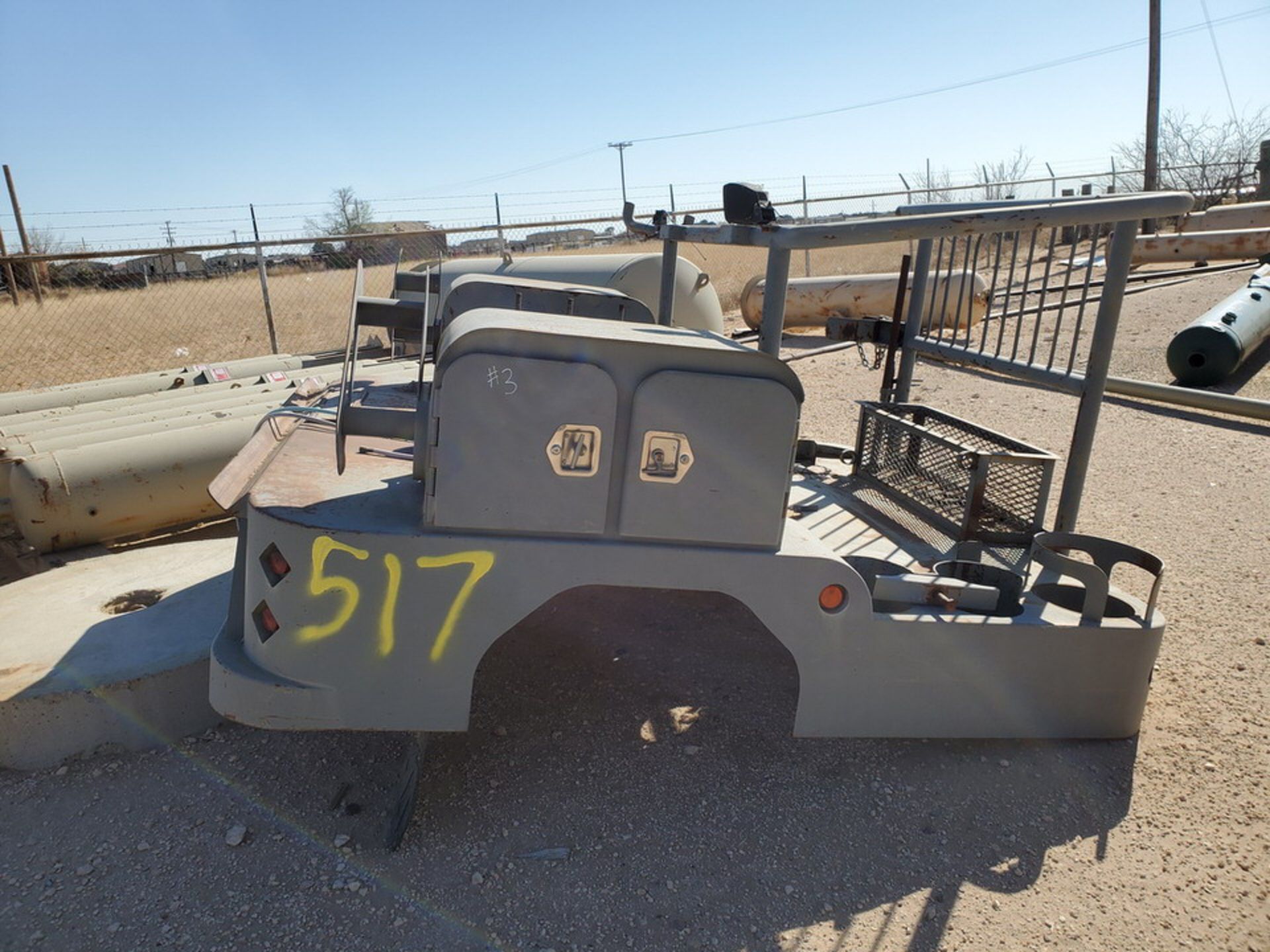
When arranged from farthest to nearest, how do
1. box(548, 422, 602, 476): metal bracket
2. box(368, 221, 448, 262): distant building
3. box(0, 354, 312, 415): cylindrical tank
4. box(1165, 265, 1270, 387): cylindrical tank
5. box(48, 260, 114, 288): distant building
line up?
box(48, 260, 114, 288): distant building → box(368, 221, 448, 262): distant building → box(1165, 265, 1270, 387): cylindrical tank → box(0, 354, 312, 415): cylindrical tank → box(548, 422, 602, 476): metal bracket

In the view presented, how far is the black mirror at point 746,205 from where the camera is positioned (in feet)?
8.92

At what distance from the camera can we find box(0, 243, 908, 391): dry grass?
1275 centimetres

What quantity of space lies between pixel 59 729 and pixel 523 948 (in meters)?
1.90

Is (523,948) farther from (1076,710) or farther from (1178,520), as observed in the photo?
(1178,520)

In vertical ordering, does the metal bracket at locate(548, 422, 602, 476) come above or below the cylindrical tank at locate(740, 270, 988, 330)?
above

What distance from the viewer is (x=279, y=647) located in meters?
2.36

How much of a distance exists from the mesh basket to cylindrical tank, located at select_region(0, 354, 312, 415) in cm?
575

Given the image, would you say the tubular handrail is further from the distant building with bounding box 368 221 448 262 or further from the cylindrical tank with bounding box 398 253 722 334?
the distant building with bounding box 368 221 448 262

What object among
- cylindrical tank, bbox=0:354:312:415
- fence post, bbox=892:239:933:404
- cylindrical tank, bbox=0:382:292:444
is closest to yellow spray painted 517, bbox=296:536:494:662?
fence post, bbox=892:239:933:404

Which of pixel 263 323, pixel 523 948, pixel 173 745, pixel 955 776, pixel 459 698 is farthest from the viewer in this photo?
pixel 263 323

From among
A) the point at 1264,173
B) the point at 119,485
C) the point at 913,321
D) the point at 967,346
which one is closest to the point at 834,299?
the point at 913,321

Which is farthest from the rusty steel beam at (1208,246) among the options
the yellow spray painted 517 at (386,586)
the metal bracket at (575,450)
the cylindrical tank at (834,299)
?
the yellow spray painted 517 at (386,586)

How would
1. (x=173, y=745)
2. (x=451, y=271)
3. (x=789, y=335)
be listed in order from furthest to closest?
1. (x=789, y=335)
2. (x=451, y=271)
3. (x=173, y=745)

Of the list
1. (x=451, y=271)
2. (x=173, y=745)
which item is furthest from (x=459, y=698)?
(x=451, y=271)
